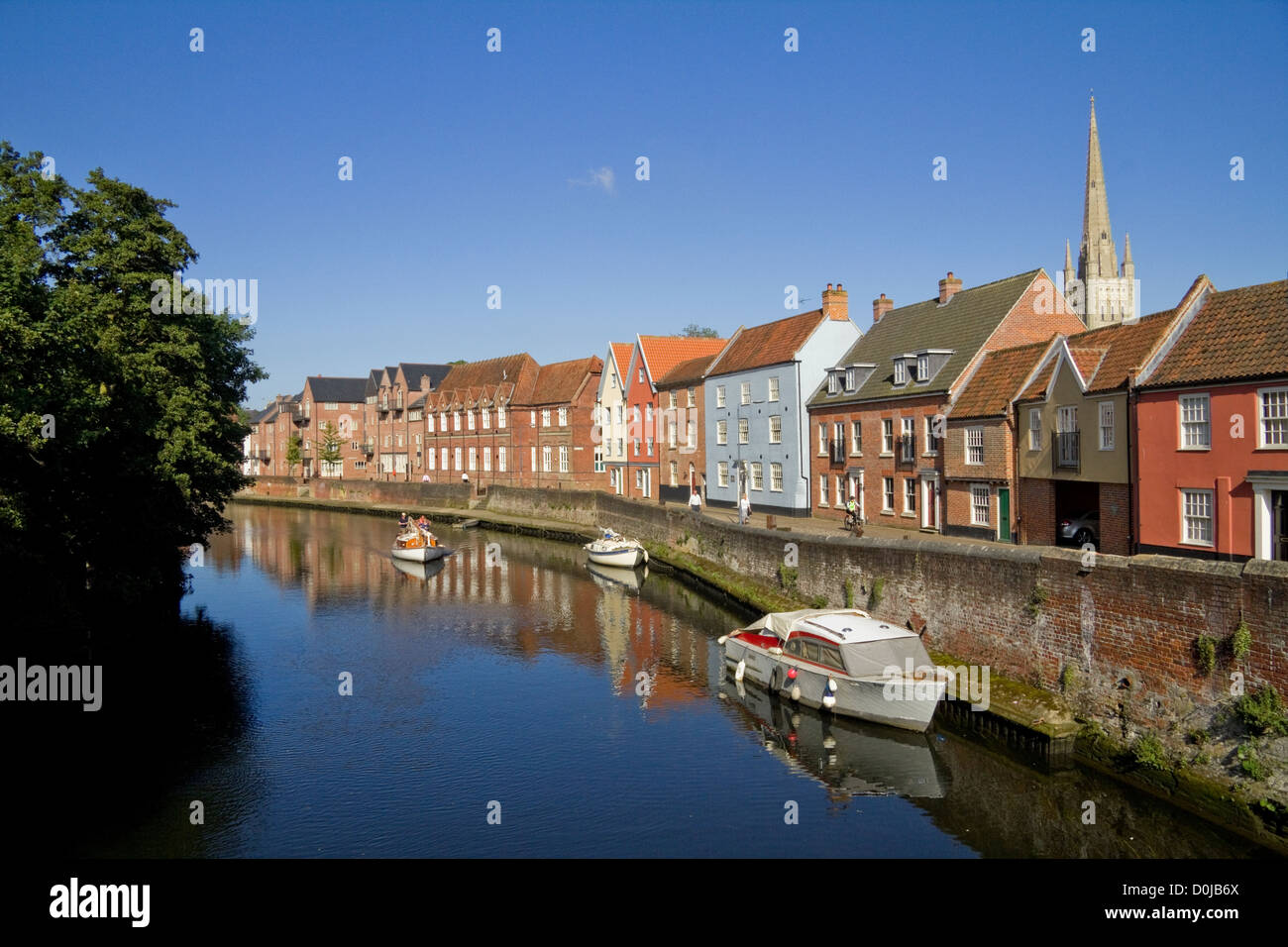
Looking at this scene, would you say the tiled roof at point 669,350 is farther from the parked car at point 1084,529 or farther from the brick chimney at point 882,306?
the parked car at point 1084,529

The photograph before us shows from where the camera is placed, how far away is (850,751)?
2027 cm

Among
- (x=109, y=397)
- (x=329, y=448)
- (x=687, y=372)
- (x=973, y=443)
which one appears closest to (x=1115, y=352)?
(x=973, y=443)

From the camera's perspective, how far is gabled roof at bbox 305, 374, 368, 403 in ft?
357

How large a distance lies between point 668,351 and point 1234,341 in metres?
43.4

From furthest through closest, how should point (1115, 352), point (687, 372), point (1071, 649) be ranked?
point (687, 372) → point (1115, 352) → point (1071, 649)

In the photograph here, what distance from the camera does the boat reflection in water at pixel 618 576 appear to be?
4266 cm

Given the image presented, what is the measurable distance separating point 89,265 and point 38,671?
13.2 metres

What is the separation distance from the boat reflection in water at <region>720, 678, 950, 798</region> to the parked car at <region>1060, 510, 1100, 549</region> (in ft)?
31.8

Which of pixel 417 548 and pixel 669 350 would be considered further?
pixel 669 350

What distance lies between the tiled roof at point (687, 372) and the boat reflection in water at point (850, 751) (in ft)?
113

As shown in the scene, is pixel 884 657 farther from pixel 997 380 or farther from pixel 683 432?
pixel 683 432

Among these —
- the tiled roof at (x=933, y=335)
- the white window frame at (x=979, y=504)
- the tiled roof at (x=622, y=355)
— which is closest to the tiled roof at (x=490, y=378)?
the tiled roof at (x=622, y=355)

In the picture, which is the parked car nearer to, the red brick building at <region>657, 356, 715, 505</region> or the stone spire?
the red brick building at <region>657, 356, 715, 505</region>
